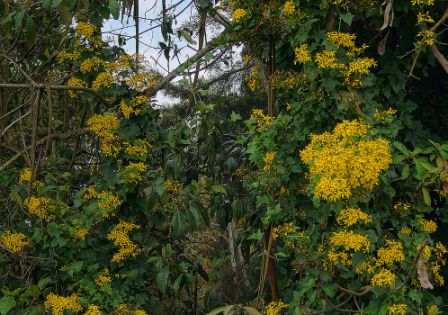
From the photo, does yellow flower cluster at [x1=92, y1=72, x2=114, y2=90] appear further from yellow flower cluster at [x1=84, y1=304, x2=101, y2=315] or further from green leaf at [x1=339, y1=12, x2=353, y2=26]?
green leaf at [x1=339, y1=12, x2=353, y2=26]

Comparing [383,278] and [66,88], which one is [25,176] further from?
[383,278]

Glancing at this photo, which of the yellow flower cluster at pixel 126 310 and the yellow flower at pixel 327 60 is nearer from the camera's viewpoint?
the yellow flower at pixel 327 60

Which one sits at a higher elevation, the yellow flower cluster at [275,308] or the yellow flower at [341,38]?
the yellow flower at [341,38]

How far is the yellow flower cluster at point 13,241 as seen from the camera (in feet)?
10.1

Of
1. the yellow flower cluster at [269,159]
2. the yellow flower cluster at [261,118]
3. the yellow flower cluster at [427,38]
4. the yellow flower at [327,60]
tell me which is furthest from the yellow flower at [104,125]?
the yellow flower cluster at [427,38]

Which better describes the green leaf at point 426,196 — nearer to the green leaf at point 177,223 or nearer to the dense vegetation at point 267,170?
the dense vegetation at point 267,170

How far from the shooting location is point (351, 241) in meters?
2.28

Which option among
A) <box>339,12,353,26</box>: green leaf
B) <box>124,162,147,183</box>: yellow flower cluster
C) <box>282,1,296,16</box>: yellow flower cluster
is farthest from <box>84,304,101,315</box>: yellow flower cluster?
<box>339,12,353,26</box>: green leaf

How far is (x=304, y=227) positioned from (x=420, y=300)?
66cm

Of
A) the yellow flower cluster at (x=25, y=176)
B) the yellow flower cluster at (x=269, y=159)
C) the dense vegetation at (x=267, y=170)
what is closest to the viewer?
the dense vegetation at (x=267, y=170)

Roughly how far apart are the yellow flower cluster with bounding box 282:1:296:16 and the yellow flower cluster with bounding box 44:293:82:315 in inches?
65.7

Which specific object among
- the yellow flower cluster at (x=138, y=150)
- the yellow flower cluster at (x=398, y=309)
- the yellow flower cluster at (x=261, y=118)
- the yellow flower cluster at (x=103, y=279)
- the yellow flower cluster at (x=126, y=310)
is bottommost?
the yellow flower cluster at (x=126, y=310)

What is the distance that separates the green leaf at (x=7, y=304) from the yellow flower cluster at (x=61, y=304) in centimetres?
17

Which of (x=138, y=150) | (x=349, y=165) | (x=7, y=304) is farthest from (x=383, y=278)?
(x=7, y=304)
